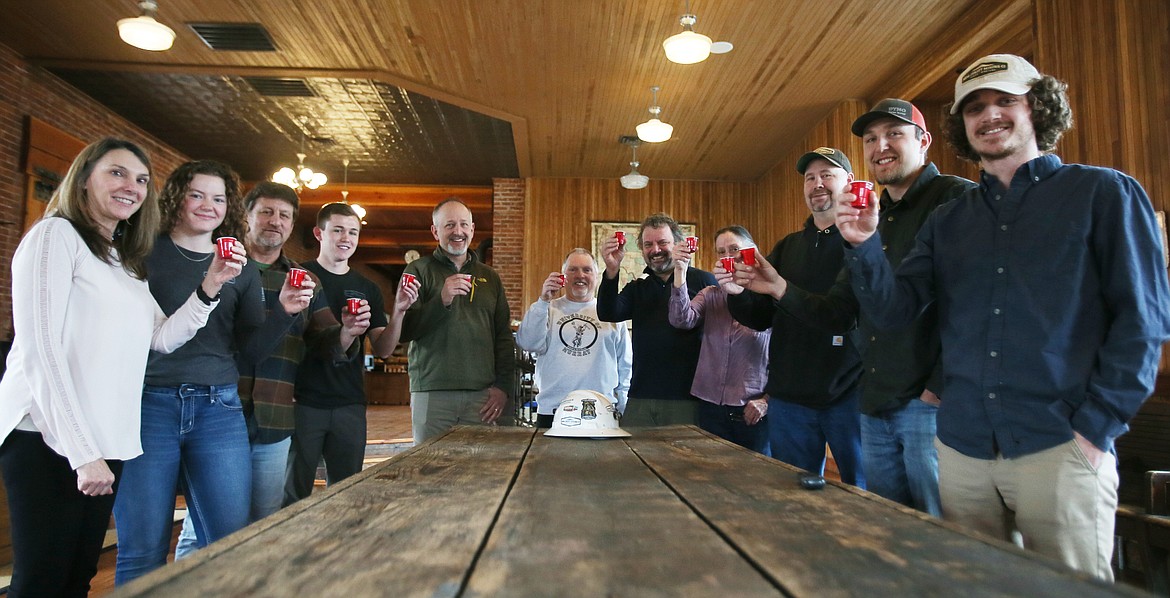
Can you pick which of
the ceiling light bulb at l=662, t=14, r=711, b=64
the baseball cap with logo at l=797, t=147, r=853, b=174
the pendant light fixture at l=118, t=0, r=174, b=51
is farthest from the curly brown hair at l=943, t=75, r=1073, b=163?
the pendant light fixture at l=118, t=0, r=174, b=51

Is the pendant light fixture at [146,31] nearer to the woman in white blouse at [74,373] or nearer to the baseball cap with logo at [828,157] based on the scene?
the woman in white blouse at [74,373]

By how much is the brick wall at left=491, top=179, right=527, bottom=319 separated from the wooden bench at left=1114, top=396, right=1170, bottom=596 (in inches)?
296

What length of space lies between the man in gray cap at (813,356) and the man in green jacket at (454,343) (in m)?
1.16

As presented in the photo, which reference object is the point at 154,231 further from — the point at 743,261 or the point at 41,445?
the point at 743,261

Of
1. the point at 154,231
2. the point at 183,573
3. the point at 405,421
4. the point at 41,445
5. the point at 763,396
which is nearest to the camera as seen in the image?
the point at 183,573

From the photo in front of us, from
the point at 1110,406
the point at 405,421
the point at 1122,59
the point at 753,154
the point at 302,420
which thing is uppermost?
the point at 753,154

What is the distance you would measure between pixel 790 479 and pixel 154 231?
1.69m

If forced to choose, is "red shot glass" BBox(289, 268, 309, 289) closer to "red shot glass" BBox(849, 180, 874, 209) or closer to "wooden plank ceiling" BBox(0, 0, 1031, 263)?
"red shot glass" BBox(849, 180, 874, 209)

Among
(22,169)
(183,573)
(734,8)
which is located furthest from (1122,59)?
(22,169)

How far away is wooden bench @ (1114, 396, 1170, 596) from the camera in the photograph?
2318mm

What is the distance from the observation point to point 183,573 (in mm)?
716

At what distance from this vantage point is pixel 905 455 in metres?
1.81

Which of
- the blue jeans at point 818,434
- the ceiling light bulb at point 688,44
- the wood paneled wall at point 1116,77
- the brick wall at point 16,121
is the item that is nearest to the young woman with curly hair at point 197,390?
the blue jeans at point 818,434

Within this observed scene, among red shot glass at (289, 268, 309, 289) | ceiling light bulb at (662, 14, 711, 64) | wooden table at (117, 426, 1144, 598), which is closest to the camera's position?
wooden table at (117, 426, 1144, 598)
